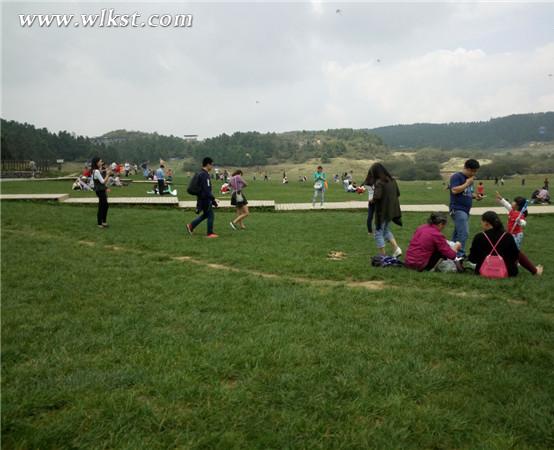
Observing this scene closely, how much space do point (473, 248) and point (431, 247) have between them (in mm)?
659

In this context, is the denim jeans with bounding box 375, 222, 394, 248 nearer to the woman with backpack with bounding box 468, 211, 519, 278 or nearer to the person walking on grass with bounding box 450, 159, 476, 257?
the person walking on grass with bounding box 450, 159, 476, 257

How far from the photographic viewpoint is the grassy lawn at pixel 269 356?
2.91 meters

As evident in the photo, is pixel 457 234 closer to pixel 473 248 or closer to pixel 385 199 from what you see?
pixel 473 248

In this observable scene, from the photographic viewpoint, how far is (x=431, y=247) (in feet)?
23.4

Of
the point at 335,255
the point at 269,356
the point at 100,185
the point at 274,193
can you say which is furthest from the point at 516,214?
the point at 274,193

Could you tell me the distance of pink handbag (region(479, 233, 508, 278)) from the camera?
6742 mm

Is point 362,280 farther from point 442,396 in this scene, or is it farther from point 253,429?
point 253,429

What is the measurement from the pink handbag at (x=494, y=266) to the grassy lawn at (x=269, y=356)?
31 centimetres

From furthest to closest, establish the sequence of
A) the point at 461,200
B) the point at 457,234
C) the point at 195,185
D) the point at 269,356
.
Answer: the point at 195,185
the point at 457,234
the point at 461,200
the point at 269,356

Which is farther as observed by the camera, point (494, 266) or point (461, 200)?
point (461, 200)

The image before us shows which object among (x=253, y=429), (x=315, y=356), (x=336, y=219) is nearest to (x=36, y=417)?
(x=253, y=429)

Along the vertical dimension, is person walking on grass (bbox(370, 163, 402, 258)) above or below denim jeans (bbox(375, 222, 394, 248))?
above

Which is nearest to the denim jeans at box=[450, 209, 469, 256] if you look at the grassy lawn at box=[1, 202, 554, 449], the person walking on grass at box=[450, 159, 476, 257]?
the person walking on grass at box=[450, 159, 476, 257]

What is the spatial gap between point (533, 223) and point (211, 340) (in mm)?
13850
